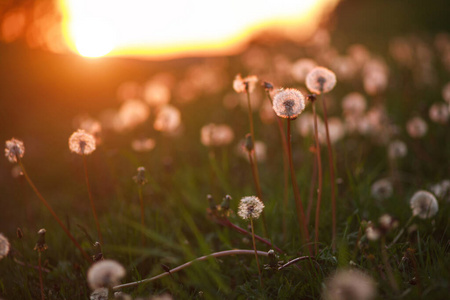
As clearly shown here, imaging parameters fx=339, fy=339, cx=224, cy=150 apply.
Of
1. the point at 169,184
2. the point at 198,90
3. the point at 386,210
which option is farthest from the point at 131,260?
the point at 198,90

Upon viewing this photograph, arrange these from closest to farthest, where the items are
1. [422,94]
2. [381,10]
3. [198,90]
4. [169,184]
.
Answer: [169,184] < [422,94] < [198,90] < [381,10]

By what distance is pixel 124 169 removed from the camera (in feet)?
12.1

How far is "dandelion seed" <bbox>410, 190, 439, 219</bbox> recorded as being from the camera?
1.83m

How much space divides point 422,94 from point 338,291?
4060mm

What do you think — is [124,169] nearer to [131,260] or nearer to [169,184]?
[169,184]

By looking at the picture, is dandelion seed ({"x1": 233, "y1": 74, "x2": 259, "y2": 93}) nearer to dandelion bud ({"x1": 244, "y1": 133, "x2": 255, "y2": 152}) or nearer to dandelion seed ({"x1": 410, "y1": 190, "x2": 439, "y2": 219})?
dandelion bud ({"x1": 244, "y1": 133, "x2": 255, "y2": 152})

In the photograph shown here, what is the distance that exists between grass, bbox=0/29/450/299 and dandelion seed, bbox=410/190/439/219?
10 cm

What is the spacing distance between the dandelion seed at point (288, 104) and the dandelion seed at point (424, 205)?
36.8 inches

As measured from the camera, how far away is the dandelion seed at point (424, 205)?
183 cm

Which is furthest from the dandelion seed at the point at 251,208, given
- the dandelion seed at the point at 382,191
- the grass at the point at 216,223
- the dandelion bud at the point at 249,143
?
the dandelion seed at the point at 382,191

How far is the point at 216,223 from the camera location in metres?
2.39

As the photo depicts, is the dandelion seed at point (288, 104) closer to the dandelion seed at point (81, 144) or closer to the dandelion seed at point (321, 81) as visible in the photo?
the dandelion seed at point (321, 81)

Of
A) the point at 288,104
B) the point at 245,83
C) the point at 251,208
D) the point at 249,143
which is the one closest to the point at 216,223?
the point at 249,143

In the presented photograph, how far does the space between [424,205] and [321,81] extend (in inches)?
35.0
